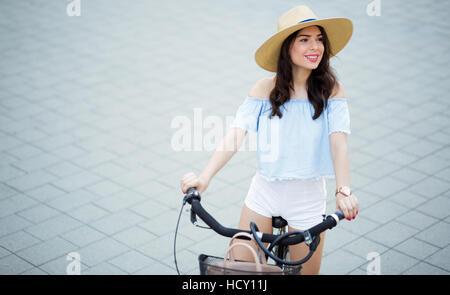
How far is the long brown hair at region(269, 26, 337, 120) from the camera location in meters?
2.91

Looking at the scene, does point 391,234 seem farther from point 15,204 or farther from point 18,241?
point 15,204

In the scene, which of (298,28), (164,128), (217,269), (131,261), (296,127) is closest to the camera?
(217,269)

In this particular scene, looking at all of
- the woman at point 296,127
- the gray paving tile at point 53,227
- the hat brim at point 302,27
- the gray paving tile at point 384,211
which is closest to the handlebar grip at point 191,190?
the woman at point 296,127

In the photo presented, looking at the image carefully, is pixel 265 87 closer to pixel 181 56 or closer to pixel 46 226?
pixel 46 226

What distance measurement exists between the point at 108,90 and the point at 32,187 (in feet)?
7.22

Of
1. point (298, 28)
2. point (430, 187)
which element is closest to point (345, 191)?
point (298, 28)

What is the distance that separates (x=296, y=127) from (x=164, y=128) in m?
3.44

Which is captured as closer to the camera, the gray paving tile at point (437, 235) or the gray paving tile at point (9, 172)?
the gray paving tile at point (437, 235)

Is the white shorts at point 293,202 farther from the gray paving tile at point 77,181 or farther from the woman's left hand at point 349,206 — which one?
the gray paving tile at point 77,181

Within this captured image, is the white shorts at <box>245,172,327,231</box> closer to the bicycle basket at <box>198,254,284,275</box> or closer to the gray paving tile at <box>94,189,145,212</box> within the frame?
the bicycle basket at <box>198,254,284,275</box>

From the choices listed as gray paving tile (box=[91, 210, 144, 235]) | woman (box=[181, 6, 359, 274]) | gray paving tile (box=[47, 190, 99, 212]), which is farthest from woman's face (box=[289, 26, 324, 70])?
gray paving tile (box=[47, 190, 99, 212])

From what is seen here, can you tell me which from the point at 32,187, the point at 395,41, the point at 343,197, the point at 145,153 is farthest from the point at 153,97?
the point at 343,197

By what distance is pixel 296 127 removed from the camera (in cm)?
294

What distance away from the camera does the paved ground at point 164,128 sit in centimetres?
445
